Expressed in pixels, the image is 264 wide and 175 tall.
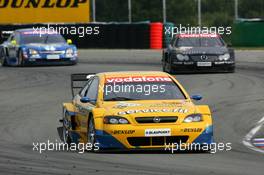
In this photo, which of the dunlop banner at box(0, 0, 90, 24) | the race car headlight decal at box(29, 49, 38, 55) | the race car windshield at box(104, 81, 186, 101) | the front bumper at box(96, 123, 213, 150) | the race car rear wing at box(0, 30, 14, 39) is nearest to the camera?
the front bumper at box(96, 123, 213, 150)

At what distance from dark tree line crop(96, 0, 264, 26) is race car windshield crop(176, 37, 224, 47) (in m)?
35.1

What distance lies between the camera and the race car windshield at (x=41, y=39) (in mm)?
31094

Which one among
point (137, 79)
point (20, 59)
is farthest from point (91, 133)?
point (20, 59)

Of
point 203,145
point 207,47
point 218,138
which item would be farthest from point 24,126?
point 207,47

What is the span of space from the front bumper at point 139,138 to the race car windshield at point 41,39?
→ 19929mm

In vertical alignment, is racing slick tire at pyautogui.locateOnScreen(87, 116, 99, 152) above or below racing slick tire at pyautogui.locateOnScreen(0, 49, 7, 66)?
above

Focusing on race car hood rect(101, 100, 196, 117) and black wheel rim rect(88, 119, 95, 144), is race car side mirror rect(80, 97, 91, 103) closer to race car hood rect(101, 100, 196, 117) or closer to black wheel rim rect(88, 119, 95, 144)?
race car hood rect(101, 100, 196, 117)

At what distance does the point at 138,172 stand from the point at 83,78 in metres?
5.52

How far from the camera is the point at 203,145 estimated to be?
11445 millimetres

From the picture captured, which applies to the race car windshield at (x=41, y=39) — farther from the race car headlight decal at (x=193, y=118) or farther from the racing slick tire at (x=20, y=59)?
the race car headlight decal at (x=193, y=118)

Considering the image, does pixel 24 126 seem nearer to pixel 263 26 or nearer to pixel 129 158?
pixel 129 158

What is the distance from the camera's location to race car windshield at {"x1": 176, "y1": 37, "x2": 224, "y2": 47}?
26.8 m

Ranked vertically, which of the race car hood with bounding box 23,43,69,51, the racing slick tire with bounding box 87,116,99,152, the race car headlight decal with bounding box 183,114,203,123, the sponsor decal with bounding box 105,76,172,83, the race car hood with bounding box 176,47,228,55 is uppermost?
the sponsor decal with bounding box 105,76,172,83

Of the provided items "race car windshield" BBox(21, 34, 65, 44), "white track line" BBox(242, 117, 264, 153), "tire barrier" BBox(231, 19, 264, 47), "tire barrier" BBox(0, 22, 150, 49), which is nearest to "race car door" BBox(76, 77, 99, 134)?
"white track line" BBox(242, 117, 264, 153)
